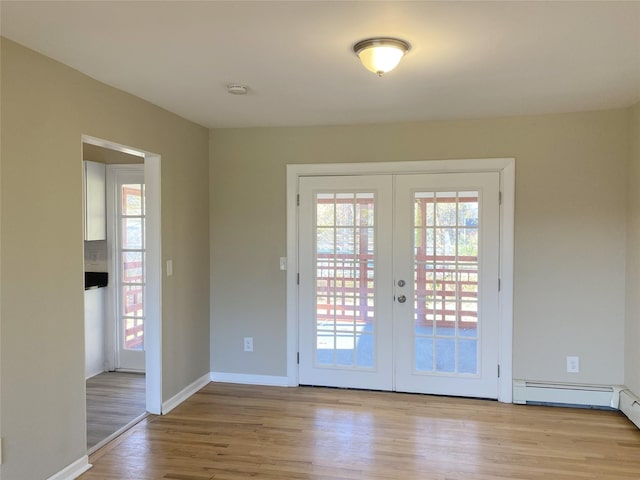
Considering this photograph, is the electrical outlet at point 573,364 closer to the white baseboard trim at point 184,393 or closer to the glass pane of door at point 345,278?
the glass pane of door at point 345,278

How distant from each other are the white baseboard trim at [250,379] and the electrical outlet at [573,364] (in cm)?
236

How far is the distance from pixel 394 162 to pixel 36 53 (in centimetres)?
263

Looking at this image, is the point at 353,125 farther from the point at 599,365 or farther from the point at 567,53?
the point at 599,365

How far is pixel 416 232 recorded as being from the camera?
3.96 m

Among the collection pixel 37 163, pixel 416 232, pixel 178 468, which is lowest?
pixel 178 468

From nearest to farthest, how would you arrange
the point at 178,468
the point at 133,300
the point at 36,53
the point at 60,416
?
1. the point at 36,53
2. the point at 60,416
3. the point at 178,468
4. the point at 133,300

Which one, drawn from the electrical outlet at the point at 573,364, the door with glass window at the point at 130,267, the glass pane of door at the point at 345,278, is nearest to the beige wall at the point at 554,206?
the electrical outlet at the point at 573,364

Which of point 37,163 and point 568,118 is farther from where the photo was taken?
point 568,118

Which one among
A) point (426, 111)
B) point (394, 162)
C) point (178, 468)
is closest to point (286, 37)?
point (426, 111)

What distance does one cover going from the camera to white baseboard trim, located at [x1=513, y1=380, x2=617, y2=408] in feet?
12.0

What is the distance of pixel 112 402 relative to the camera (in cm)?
389

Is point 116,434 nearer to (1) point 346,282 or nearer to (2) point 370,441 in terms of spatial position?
(2) point 370,441

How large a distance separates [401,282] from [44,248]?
105 inches

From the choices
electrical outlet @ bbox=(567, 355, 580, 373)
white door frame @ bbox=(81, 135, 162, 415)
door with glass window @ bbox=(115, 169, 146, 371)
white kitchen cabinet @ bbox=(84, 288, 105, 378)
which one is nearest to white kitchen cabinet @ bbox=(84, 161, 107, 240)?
door with glass window @ bbox=(115, 169, 146, 371)
